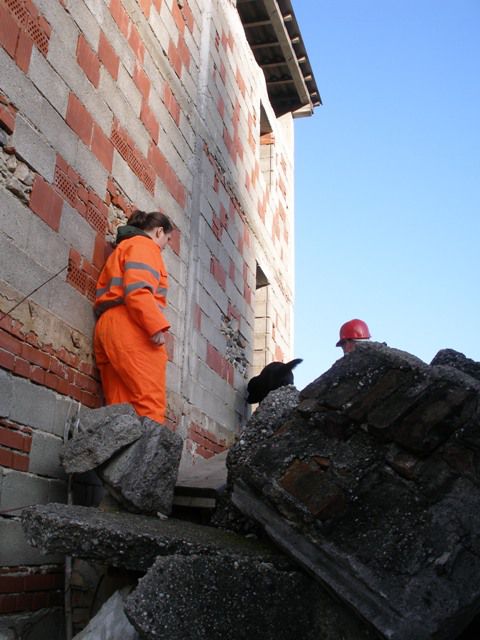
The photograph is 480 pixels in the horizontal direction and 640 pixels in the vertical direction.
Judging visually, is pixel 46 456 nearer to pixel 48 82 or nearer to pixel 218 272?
pixel 48 82

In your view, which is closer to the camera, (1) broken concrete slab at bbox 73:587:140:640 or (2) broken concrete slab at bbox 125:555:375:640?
(2) broken concrete slab at bbox 125:555:375:640

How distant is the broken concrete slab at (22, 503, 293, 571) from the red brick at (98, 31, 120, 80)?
10.0 ft

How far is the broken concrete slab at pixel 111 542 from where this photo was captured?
2.37 meters

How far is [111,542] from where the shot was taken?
7.83ft

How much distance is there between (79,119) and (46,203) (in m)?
0.72

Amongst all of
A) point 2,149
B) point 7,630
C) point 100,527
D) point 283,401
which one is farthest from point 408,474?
point 2,149

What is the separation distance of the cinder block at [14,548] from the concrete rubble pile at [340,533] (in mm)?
609

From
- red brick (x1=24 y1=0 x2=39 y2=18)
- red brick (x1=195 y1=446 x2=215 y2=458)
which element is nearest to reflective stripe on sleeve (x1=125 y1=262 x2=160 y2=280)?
red brick (x1=24 y1=0 x2=39 y2=18)

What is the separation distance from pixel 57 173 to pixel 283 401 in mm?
1852

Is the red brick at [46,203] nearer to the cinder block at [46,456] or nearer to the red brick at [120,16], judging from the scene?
the cinder block at [46,456]

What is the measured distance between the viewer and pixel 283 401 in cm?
292

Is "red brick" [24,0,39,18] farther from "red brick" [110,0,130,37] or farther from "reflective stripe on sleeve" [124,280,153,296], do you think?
"reflective stripe on sleeve" [124,280,153,296]

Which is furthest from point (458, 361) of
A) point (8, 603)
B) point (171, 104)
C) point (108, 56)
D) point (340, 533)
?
point (171, 104)

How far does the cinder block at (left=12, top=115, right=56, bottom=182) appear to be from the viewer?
3.41m
